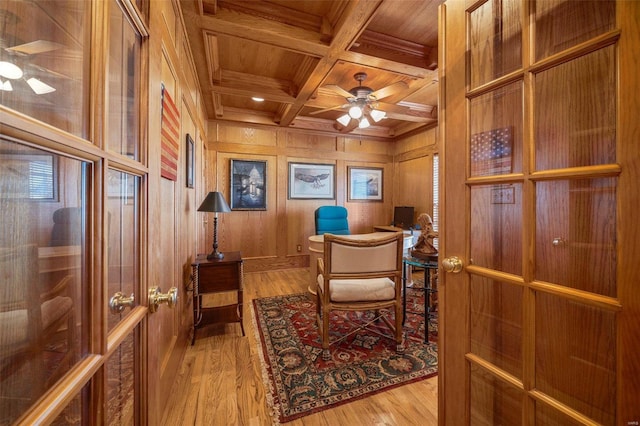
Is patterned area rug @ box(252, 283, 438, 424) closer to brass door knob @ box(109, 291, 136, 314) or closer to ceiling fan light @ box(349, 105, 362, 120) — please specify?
brass door knob @ box(109, 291, 136, 314)

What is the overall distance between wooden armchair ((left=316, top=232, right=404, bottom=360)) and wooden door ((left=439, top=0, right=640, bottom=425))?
1011 millimetres

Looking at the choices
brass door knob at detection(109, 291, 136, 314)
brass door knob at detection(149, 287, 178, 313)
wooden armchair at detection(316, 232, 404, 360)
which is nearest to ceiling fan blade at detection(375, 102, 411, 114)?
wooden armchair at detection(316, 232, 404, 360)

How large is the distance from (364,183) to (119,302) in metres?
5.01

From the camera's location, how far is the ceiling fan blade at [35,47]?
0.37 metres

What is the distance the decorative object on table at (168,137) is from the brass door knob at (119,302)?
0.90m

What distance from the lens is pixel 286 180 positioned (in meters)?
4.72

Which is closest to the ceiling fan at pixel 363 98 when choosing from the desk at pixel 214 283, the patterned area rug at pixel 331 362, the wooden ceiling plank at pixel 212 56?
the wooden ceiling plank at pixel 212 56

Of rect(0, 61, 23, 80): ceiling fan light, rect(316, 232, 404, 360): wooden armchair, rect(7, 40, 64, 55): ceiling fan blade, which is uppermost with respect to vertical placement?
rect(7, 40, 64, 55): ceiling fan blade

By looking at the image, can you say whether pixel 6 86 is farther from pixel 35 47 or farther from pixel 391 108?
pixel 391 108

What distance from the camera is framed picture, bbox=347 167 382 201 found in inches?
205

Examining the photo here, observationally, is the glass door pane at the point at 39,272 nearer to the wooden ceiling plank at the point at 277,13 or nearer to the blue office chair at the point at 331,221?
the wooden ceiling plank at the point at 277,13

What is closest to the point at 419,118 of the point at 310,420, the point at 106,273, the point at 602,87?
the point at 602,87

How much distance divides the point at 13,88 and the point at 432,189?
4.91 meters

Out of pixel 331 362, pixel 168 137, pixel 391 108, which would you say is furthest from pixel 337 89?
pixel 331 362
